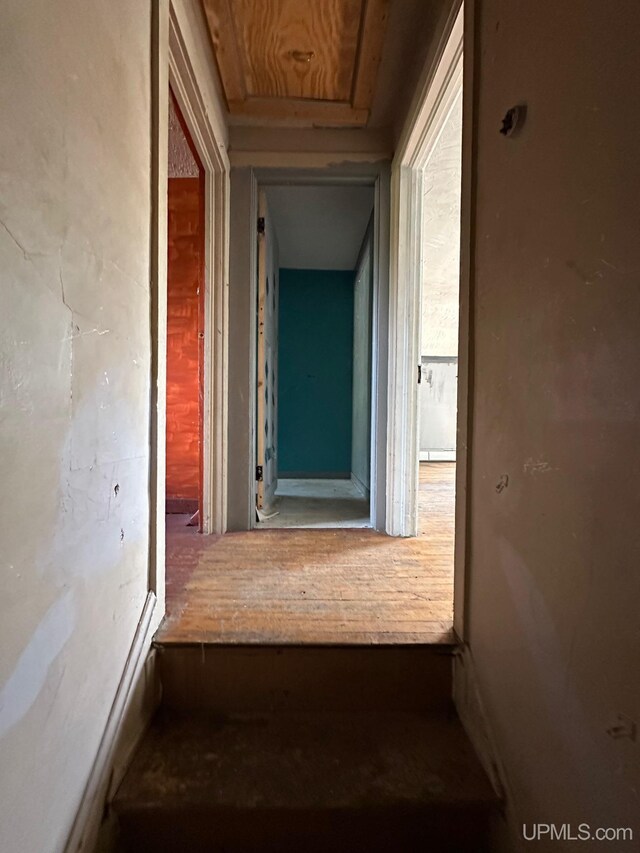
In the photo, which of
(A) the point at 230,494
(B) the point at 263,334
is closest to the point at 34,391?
(A) the point at 230,494

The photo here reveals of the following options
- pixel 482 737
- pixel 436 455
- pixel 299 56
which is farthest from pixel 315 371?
pixel 482 737

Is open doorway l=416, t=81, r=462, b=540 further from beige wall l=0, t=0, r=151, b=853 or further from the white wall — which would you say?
beige wall l=0, t=0, r=151, b=853

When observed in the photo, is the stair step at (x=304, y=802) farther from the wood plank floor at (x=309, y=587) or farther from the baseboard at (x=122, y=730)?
the wood plank floor at (x=309, y=587)

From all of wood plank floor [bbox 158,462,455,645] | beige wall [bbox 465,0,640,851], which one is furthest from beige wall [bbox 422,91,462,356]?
wood plank floor [bbox 158,462,455,645]

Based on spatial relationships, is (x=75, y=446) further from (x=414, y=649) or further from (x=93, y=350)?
(x=414, y=649)

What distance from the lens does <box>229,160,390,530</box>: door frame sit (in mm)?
2508

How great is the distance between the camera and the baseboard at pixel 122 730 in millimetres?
898

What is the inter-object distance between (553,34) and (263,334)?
2.03 metres

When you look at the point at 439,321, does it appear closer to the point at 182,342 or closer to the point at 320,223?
the point at 320,223

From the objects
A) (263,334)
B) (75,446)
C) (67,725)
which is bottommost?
(67,725)

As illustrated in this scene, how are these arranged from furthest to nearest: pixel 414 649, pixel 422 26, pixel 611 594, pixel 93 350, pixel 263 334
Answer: pixel 263 334 < pixel 422 26 < pixel 414 649 < pixel 93 350 < pixel 611 594

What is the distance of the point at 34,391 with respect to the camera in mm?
729

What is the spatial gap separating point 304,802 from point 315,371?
168 inches

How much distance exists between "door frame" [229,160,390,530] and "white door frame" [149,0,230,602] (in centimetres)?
10
